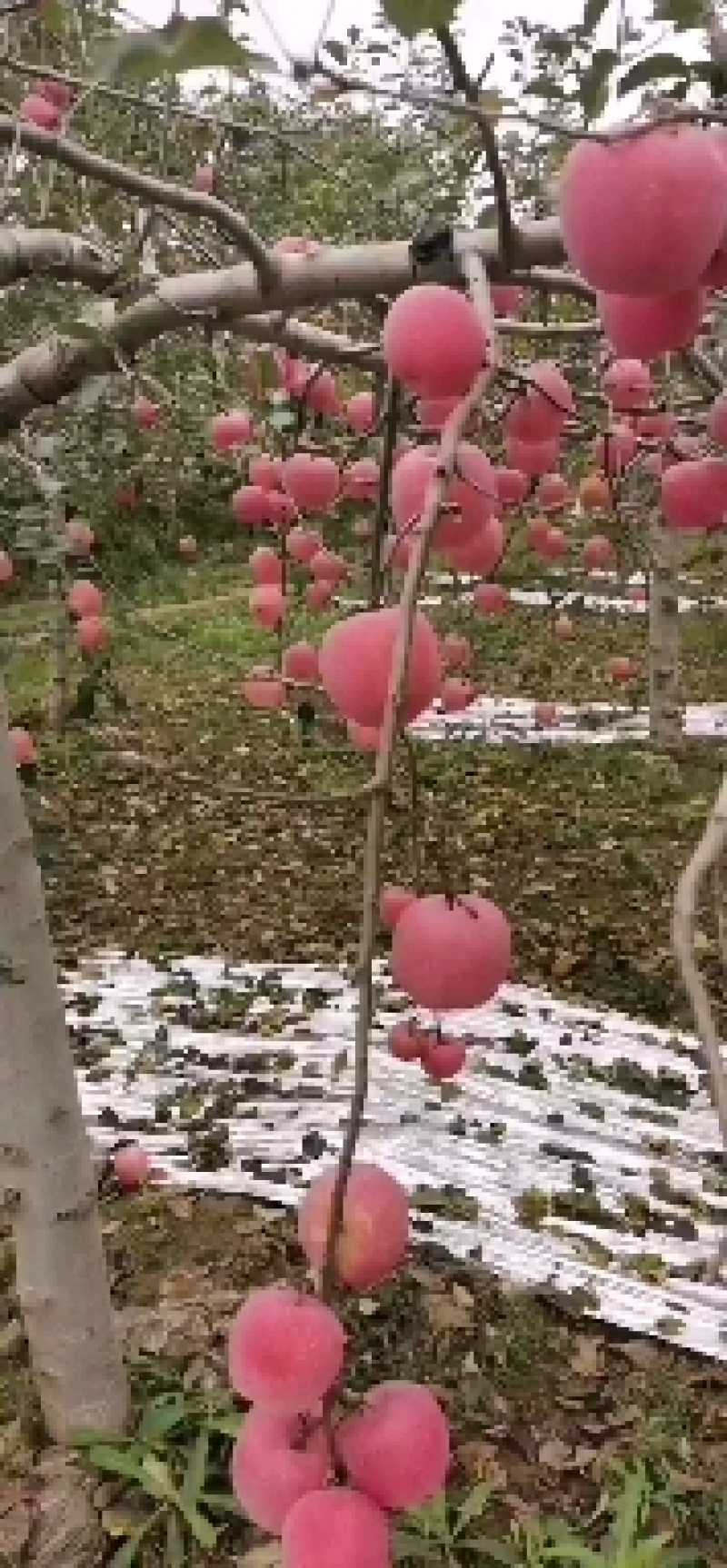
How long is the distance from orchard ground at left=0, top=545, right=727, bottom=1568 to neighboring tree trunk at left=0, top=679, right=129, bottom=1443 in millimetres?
162

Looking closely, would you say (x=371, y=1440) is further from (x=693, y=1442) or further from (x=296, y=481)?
(x=693, y=1442)

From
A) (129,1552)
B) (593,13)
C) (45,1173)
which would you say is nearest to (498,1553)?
(129,1552)

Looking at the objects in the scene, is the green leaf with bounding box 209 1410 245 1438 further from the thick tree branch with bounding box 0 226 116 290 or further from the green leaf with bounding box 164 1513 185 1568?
the thick tree branch with bounding box 0 226 116 290

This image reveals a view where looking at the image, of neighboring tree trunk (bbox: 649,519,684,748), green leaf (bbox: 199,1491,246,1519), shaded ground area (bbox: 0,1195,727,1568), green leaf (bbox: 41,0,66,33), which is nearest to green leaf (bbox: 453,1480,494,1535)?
shaded ground area (bbox: 0,1195,727,1568)

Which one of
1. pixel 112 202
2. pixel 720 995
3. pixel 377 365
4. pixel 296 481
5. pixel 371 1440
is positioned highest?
pixel 112 202

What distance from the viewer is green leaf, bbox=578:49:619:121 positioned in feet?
2.75

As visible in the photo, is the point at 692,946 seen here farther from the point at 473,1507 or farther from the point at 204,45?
the point at 473,1507

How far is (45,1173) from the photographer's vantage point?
1.88 m

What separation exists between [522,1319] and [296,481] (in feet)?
4.97

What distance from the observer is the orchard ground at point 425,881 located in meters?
2.18

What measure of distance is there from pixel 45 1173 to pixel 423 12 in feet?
5.06

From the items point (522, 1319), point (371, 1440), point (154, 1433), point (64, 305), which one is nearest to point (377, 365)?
point (371, 1440)

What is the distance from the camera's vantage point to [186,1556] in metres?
1.96

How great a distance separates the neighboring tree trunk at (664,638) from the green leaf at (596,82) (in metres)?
3.90
